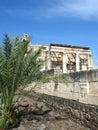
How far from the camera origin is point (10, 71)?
9.44 metres

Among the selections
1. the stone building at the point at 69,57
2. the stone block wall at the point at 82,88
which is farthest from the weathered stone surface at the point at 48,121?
the stone building at the point at 69,57

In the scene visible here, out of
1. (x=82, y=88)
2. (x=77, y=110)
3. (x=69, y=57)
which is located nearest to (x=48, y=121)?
(x=77, y=110)

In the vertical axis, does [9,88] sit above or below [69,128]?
above

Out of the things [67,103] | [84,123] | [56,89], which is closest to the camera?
[84,123]

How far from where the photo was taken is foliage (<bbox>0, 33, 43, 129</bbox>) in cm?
944

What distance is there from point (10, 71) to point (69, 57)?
2668 cm

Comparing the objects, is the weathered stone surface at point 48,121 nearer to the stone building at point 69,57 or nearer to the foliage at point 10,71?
the foliage at point 10,71

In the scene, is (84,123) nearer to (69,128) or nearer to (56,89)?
(69,128)

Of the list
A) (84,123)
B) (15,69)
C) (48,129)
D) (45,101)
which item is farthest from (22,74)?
(45,101)

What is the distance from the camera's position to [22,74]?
1003cm

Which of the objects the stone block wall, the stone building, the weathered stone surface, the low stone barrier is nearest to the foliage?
the weathered stone surface

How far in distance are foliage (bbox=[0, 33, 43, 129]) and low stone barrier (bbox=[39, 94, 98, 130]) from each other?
7.70 ft

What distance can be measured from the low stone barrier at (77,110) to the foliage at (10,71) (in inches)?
92.5

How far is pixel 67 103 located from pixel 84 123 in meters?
1.86
